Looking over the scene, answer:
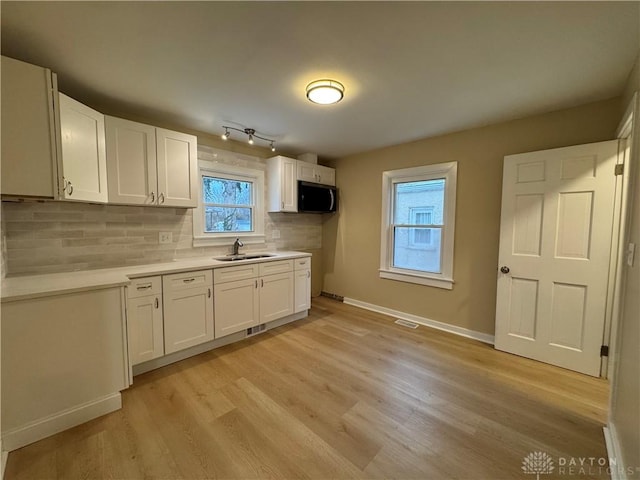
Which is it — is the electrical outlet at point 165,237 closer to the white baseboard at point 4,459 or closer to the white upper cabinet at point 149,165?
the white upper cabinet at point 149,165

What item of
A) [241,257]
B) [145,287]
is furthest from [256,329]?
[145,287]

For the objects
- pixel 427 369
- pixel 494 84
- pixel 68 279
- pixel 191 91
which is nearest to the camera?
pixel 68 279

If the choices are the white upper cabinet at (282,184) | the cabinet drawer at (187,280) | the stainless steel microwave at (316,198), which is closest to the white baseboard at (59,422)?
the cabinet drawer at (187,280)

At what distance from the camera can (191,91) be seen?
7.17ft

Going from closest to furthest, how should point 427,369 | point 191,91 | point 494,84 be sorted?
point 494,84 → point 191,91 → point 427,369

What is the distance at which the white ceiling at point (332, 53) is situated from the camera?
53.9 inches

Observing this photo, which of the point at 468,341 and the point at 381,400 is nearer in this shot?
the point at 381,400

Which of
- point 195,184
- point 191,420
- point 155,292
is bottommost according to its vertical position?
point 191,420

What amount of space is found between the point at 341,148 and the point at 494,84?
2091 mm

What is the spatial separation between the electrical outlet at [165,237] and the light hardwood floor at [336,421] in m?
1.29

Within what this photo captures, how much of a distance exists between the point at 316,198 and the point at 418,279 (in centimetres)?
190

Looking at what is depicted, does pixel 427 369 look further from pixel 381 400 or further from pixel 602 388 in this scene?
pixel 602 388

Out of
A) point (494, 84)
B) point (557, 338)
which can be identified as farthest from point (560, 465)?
point (494, 84)

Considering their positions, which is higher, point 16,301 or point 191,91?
point 191,91
